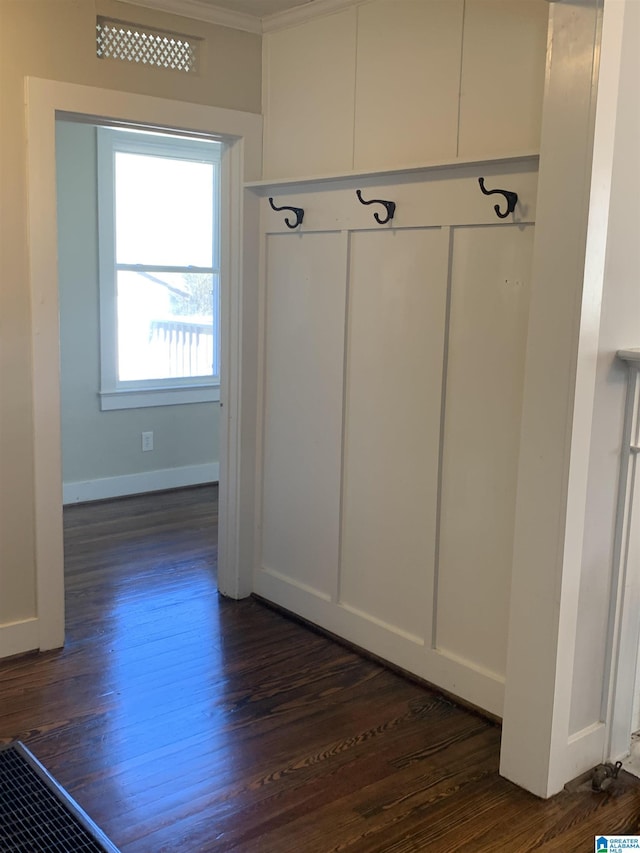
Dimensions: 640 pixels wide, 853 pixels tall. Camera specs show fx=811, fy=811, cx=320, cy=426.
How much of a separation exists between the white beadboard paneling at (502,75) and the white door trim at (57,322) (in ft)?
3.57

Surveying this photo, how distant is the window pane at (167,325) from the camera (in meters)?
5.10

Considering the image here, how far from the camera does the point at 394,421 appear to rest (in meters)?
2.90

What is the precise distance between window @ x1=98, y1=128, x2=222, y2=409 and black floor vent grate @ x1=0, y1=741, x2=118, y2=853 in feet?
9.71

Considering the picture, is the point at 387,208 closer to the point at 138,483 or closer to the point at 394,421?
the point at 394,421

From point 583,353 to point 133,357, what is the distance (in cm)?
359

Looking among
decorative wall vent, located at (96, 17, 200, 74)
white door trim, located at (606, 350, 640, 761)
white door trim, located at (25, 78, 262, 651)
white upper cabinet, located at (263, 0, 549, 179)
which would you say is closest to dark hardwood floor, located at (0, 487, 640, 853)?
white door trim, located at (606, 350, 640, 761)

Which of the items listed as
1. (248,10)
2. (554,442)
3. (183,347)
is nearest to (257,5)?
(248,10)

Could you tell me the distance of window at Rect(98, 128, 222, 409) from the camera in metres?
4.93

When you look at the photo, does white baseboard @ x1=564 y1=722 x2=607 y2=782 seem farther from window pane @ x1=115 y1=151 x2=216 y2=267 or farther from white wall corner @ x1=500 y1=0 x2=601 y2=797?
window pane @ x1=115 y1=151 x2=216 y2=267

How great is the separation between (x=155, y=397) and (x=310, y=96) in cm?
257

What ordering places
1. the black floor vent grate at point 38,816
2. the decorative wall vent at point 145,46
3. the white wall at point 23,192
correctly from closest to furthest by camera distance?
the black floor vent grate at point 38,816
the white wall at point 23,192
the decorative wall vent at point 145,46

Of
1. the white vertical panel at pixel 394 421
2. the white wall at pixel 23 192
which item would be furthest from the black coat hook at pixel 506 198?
the white wall at pixel 23 192

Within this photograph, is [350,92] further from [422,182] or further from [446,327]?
[446,327]

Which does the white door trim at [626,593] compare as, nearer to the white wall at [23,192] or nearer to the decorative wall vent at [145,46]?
the white wall at [23,192]
